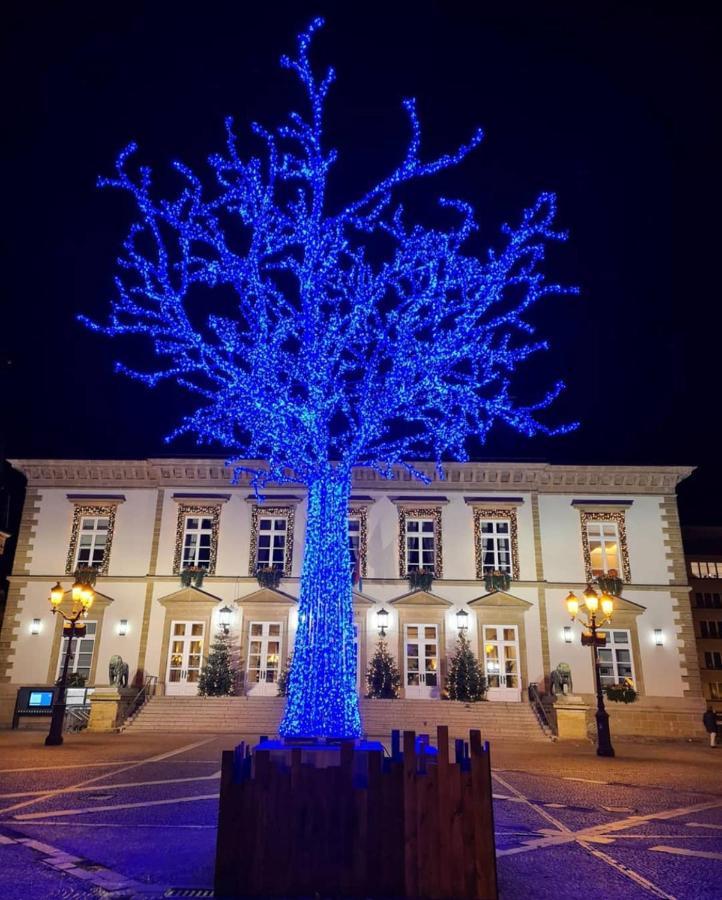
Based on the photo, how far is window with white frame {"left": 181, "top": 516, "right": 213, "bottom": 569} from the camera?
24797 millimetres

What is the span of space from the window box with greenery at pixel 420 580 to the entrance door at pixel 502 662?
2547mm

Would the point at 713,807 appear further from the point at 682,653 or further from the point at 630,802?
the point at 682,653

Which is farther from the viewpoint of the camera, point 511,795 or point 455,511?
point 455,511

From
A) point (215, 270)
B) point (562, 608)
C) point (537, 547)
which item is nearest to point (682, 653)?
point (562, 608)

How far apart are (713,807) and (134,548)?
2091 centimetres

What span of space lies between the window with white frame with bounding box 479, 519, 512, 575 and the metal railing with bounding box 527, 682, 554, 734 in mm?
4107

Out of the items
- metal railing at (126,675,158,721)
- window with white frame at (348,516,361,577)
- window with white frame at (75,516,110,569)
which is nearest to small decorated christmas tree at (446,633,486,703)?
window with white frame at (348,516,361,577)

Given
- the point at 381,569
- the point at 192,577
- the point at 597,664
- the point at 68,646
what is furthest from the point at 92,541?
the point at 597,664

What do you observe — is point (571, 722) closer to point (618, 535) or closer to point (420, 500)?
point (618, 535)

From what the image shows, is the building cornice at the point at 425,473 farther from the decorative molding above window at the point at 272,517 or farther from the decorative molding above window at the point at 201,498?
the decorative molding above window at the point at 272,517

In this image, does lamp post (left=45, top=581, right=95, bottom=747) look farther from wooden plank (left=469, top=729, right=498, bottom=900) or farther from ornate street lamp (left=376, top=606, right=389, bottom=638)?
wooden plank (left=469, top=729, right=498, bottom=900)

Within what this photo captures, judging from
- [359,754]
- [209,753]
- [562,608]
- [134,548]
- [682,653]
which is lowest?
[209,753]

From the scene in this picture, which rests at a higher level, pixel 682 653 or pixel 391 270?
pixel 391 270

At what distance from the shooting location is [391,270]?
29.3 feet
